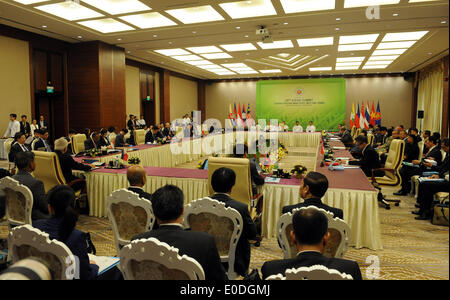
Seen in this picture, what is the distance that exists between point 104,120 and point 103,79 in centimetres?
131

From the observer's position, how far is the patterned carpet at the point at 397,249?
3.12 m

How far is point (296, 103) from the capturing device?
18641 millimetres

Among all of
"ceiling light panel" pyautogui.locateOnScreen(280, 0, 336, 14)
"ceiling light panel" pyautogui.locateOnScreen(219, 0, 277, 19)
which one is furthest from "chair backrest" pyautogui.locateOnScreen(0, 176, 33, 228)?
"ceiling light panel" pyautogui.locateOnScreen(280, 0, 336, 14)

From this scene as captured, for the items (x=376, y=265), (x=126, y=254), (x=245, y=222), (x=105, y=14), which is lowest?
(x=376, y=265)

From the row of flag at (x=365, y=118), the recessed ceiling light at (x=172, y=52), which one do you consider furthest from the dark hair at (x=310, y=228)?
the row of flag at (x=365, y=118)

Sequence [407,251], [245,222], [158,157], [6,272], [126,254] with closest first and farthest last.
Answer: [6,272] → [126,254] → [245,222] → [407,251] → [158,157]

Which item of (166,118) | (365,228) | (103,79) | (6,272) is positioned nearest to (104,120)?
(103,79)

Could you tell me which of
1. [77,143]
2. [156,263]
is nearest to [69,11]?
[77,143]

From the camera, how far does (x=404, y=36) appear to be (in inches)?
360

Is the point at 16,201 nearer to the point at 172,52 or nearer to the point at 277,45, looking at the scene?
the point at 277,45

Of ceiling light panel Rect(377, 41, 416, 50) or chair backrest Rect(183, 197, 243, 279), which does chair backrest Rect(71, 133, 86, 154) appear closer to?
chair backrest Rect(183, 197, 243, 279)

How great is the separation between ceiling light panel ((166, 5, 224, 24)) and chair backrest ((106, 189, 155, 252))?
213 inches

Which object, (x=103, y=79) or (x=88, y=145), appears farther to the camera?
(x=103, y=79)
